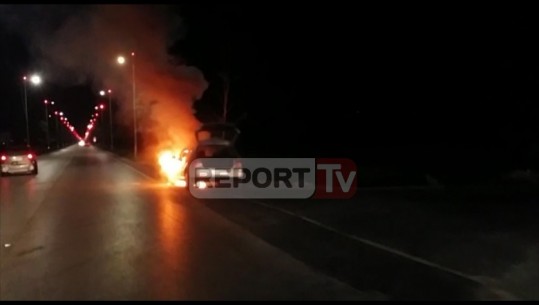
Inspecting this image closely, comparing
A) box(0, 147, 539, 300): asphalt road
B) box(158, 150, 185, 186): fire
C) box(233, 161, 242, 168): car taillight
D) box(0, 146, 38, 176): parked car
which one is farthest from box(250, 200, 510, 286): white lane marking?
box(0, 146, 38, 176): parked car

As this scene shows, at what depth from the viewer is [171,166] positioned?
28.1 meters

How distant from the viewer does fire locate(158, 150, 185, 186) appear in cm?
2422

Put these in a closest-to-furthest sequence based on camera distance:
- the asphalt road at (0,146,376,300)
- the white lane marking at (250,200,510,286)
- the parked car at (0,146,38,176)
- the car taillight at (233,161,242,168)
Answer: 1. the asphalt road at (0,146,376,300)
2. the white lane marking at (250,200,510,286)
3. the car taillight at (233,161,242,168)
4. the parked car at (0,146,38,176)

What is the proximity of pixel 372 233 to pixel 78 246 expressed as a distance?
4560 millimetres

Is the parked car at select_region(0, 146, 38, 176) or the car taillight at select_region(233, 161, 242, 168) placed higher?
the car taillight at select_region(233, 161, 242, 168)

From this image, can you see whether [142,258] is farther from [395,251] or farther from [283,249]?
[395,251]

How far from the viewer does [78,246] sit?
1071 centimetres

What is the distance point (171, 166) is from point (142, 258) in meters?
18.7

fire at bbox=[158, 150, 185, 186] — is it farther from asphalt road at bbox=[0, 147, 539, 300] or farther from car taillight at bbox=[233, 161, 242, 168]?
asphalt road at bbox=[0, 147, 539, 300]

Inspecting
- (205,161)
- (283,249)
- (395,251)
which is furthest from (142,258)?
(205,161)

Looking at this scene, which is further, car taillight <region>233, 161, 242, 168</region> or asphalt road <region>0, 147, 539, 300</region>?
car taillight <region>233, 161, 242, 168</region>

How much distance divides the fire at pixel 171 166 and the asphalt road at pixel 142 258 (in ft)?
23.6

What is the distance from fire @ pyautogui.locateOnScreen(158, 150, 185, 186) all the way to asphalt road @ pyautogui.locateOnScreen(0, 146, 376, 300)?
719 cm

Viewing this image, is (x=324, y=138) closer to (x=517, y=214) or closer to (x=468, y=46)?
(x=468, y=46)
